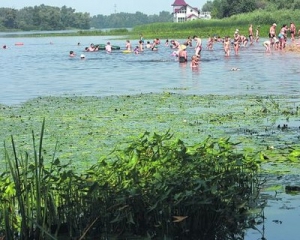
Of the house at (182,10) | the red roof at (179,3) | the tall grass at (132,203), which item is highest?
the tall grass at (132,203)

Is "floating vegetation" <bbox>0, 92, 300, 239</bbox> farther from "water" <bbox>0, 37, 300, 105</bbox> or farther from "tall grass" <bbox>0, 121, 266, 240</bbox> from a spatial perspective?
"water" <bbox>0, 37, 300, 105</bbox>

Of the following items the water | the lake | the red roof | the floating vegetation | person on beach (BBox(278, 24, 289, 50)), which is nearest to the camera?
the floating vegetation

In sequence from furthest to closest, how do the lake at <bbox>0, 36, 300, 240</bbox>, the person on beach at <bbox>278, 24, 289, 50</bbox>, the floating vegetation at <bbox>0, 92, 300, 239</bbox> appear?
1. the person on beach at <bbox>278, 24, 289, 50</bbox>
2. the lake at <bbox>0, 36, 300, 240</bbox>
3. the floating vegetation at <bbox>0, 92, 300, 239</bbox>

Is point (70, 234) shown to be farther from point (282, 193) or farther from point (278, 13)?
point (278, 13)

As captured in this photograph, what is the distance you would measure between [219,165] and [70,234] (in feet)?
7.15

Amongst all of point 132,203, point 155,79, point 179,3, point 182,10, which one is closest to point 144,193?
point 132,203

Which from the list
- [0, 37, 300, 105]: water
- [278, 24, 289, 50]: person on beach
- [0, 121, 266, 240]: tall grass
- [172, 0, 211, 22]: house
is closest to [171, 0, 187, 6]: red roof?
[172, 0, 211, 22]: house

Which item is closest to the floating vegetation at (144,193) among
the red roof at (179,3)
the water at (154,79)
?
the water at (154,79)

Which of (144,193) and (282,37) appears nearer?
(144,193)

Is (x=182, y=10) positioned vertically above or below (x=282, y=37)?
below

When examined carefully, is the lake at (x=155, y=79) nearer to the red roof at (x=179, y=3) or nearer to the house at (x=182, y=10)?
the house at (x=182, y=10)

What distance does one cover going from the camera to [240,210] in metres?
8.48

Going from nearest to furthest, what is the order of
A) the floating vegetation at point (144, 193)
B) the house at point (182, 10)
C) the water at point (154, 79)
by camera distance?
the floating vegetation at point (144, 193)
the water at point (154, 79)
the house at point (182, 10)

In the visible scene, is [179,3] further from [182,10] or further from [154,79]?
[154,79]
